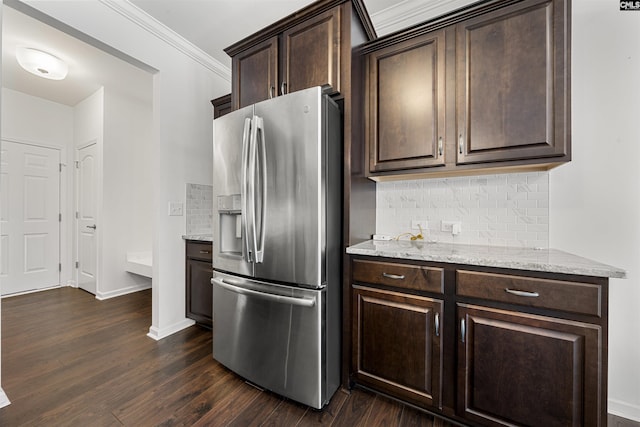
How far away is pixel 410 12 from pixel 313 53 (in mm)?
1023

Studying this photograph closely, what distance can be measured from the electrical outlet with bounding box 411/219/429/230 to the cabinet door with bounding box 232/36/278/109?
1.44 meters

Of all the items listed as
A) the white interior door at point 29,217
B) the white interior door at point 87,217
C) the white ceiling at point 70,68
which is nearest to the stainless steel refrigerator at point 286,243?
the white ceiling at point 70,68

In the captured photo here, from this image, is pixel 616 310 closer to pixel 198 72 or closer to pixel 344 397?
pixel 344 397

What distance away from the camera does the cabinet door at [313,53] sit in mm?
1720

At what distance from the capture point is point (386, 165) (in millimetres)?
1824

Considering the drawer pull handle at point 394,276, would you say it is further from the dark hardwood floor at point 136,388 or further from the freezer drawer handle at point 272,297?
the dark hardwood floor at point 136,388

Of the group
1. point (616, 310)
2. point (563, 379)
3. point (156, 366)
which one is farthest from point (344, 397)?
point (616, 310)

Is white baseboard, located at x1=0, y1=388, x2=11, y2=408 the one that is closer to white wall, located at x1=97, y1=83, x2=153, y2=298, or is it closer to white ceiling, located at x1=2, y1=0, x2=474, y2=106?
white wall, located at x1=97, y1=83, x2=153, y2=298

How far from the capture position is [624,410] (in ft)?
4.82

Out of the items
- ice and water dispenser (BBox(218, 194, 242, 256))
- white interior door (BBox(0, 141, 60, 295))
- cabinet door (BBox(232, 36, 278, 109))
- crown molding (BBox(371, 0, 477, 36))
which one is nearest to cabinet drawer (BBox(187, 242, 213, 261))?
ice and water dispenser (BBox(218, 194, 242, 256))

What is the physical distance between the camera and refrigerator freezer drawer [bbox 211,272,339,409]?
4.89 feet

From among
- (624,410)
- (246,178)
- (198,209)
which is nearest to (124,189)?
(198,209)

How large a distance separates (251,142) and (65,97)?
13.3ft

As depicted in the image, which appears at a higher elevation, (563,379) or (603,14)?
(603,14)
